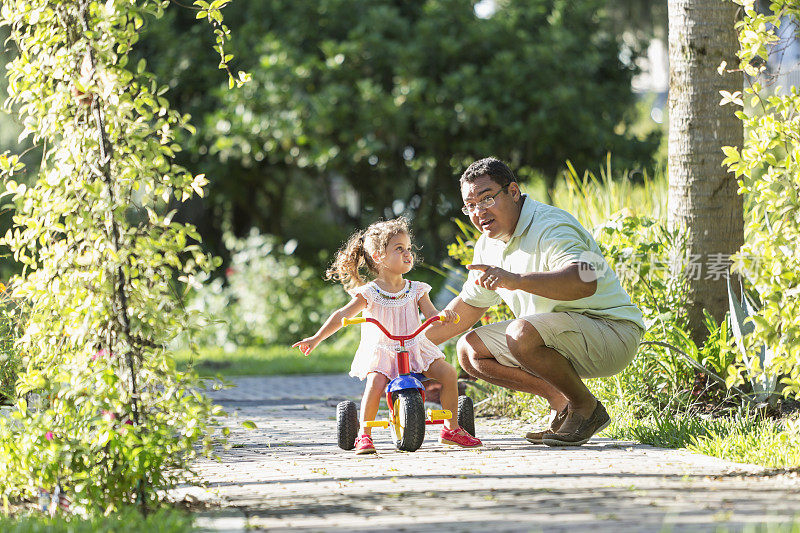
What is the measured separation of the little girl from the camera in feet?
17.1

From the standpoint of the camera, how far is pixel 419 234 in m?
13.9

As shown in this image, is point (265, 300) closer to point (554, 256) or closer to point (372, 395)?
point (372, 395)

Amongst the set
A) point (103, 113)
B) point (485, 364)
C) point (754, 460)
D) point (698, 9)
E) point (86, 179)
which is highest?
point (698, 9)

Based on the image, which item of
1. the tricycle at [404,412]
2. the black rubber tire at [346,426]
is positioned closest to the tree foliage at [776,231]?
the tricycle at [404,412]

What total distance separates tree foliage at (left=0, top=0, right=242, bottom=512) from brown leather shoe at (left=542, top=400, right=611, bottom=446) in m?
2.05

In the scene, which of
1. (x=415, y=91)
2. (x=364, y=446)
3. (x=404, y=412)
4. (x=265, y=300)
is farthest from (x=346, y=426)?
(x=265, y=300)

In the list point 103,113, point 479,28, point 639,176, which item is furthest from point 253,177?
point 103,113

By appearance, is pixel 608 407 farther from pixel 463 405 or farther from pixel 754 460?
pixel 754 460

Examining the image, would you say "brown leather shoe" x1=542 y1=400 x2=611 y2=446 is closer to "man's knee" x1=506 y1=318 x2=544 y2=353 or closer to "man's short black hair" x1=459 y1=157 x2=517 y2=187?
"man's knee" x1=506 y1=318 x2=544 y2=353

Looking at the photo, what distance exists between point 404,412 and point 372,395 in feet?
1.21

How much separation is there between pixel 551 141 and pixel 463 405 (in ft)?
26.4

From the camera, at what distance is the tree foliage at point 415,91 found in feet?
40.5

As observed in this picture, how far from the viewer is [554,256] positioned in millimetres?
4859

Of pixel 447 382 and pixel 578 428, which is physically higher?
pixel 447 382
